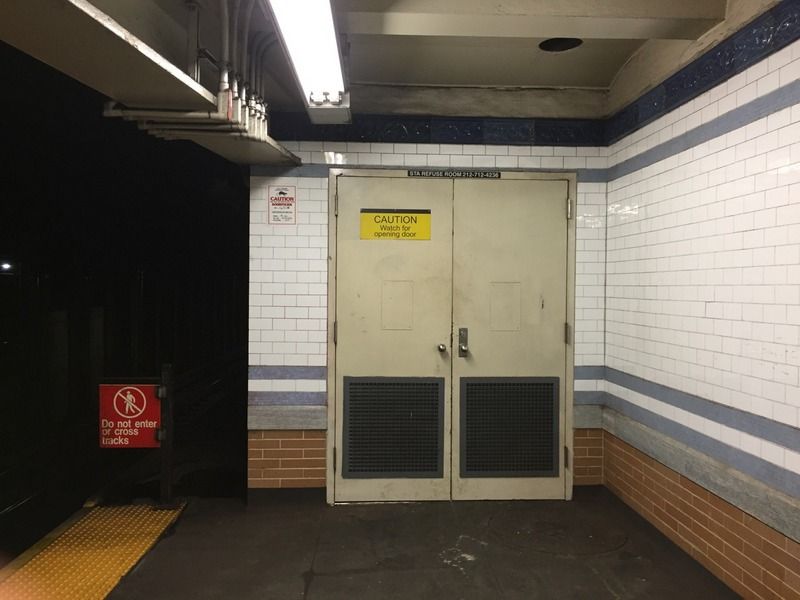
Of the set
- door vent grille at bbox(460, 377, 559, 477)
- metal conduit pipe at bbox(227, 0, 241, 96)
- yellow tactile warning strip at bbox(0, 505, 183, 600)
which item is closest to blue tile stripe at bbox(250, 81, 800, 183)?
metal conduit pipe at bbox(227, 0, 241, 96)

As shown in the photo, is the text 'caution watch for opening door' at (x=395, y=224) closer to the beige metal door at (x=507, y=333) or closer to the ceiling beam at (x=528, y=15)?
the beige metal door at (x=507, y=333)

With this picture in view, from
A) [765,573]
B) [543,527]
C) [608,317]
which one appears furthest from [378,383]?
[765,573]

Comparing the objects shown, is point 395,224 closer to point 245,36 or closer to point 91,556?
point 245,36

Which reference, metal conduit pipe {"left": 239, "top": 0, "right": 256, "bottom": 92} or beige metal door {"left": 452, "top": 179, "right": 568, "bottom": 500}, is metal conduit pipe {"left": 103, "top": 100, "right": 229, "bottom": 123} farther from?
beige metal door {"left": 452, "top": 179, "right": 568, "bottom": 500}

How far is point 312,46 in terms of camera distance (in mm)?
2652

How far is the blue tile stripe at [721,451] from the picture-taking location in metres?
2.51

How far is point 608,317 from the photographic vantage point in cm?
425

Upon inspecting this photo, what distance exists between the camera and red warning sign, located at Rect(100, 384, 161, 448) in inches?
Result: 153

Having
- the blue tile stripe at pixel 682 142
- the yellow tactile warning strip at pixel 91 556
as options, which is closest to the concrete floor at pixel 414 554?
the yellow tactile warning strip at pixel 91 556

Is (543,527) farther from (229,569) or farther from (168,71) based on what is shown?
(168,71)

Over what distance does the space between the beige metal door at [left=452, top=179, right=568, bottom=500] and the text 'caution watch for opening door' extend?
0.25 metres

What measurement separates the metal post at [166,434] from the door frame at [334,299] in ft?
3.78

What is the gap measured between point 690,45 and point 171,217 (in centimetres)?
804

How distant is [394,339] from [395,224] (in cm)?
90
